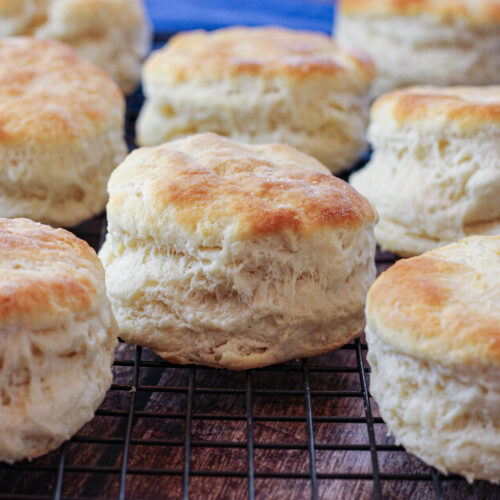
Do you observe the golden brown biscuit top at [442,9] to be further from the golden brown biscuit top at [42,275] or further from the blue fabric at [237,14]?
the golden brown biscuit top at [42,275]

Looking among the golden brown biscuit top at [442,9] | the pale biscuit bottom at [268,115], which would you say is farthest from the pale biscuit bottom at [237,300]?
the golden brown biscuit top at [442,9]

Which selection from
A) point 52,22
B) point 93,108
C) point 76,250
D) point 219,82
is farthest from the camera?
point 52,22

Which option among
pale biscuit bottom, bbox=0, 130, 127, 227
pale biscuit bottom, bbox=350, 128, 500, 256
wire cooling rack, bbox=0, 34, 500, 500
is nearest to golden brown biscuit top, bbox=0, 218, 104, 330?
wire cooling rack, bbox=0, 34, 500, 500

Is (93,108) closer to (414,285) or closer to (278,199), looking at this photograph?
(278,199)

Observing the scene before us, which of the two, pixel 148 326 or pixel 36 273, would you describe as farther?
pixel 148 326

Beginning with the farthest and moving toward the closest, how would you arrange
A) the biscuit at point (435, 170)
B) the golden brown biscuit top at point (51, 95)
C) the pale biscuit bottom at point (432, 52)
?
the pale biscuit bottom at point (432, 52), the golden brown biscuit top at point (51, 95), the biscuit at point (435, 170)

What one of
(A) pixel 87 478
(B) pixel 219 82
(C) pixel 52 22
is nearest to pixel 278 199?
(A) pixel 87 478

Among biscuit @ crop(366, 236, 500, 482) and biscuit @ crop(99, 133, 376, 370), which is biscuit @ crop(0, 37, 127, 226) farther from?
biscuit @ crop(366, 236, 500, 482)
